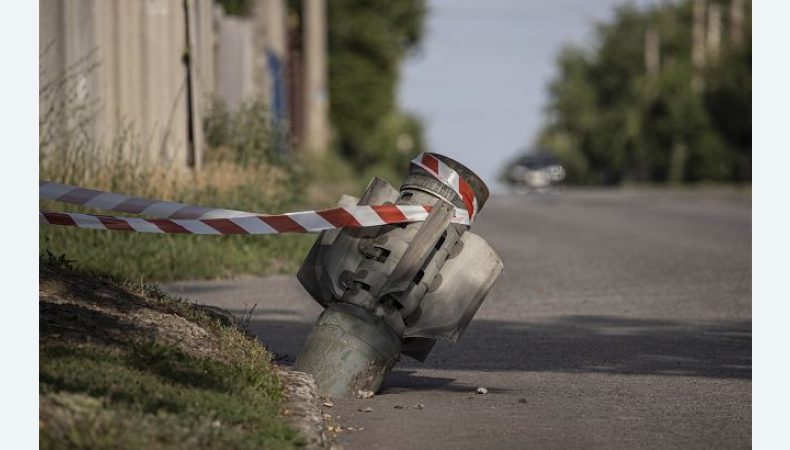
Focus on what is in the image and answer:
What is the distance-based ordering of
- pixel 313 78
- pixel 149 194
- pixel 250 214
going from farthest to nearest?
pixel 313 78, pixel 149 194, pixel 250 214

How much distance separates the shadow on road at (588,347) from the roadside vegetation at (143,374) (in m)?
1.45

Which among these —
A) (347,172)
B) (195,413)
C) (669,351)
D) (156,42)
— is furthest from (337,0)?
(195,413)

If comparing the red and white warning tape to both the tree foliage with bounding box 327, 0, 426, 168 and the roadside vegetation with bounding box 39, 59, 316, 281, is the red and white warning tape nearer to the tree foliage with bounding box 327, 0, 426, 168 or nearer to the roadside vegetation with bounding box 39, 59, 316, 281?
the roadside vegetation with bounding box 39, 59, 316, 281

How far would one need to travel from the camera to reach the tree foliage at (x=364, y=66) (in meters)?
53.9

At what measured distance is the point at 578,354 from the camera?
402 inches

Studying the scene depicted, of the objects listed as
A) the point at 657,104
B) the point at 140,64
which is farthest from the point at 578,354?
the point at 657,104

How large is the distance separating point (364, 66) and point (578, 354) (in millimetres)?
44575

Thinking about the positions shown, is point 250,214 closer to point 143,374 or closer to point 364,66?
point 143,374

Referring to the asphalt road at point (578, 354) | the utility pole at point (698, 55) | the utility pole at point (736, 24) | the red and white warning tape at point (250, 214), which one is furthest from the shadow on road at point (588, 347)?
the utility pole at point (698, 55)

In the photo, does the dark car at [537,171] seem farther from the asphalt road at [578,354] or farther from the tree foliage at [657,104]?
the asphalt road at [578,354]

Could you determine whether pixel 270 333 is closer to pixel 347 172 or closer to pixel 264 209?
pixel 264 209

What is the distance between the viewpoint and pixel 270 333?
10.9 metres

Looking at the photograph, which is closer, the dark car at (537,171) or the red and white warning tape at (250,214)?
the red and white warning tape at (250,214)
